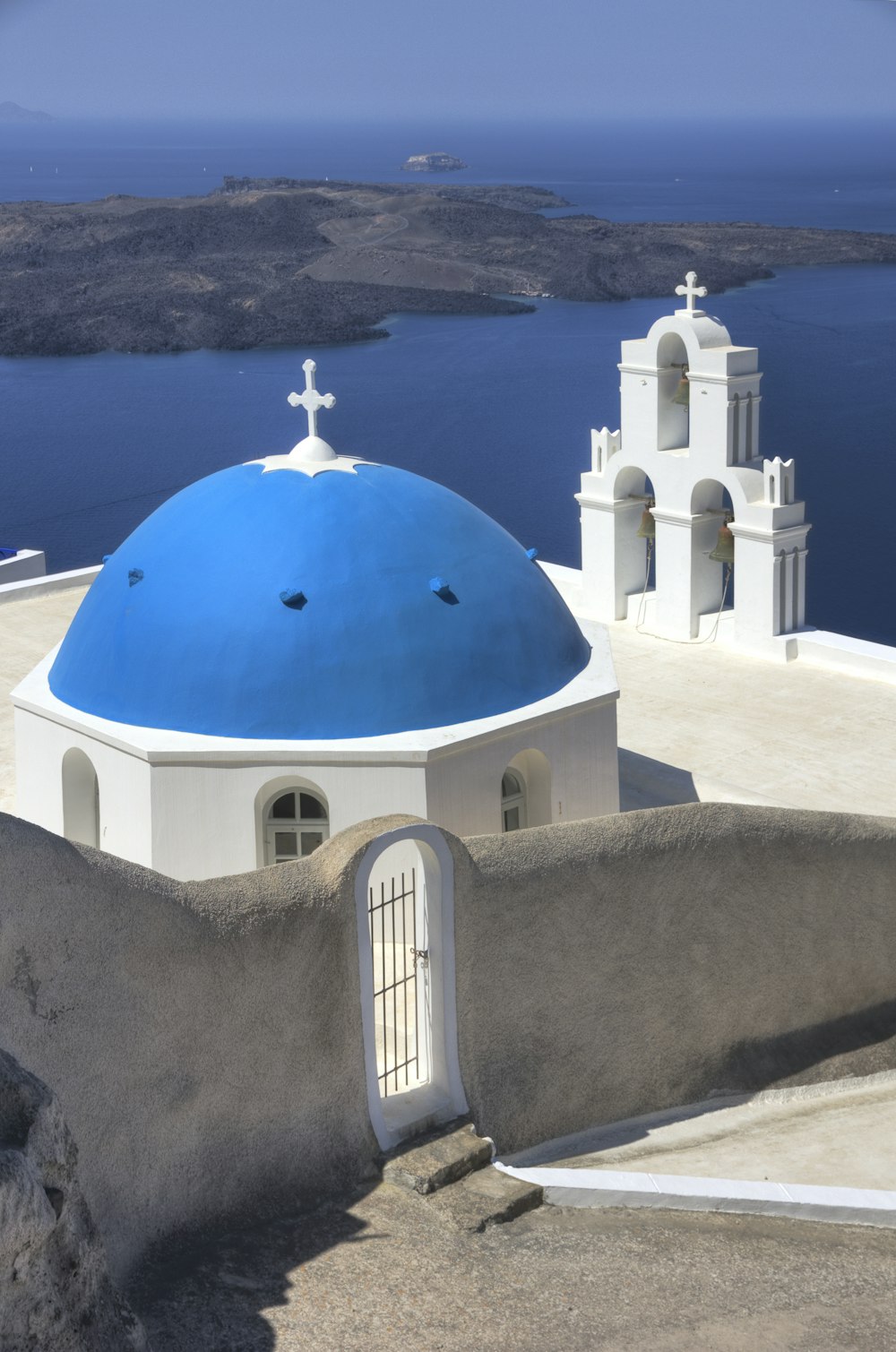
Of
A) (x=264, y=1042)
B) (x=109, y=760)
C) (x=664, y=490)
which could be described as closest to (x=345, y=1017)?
(x=264, y=1042)

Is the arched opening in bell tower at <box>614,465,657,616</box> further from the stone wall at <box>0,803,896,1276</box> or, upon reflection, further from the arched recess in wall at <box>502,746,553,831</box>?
the stone wall at <box>0,803,896,1276</box>

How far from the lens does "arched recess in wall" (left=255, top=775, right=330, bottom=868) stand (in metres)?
12.8

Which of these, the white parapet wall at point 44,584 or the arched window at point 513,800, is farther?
the white parapet wall at point 44,584

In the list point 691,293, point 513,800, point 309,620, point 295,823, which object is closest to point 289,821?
point 295,823

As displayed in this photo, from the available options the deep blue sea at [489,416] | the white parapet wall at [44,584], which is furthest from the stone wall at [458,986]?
the deep blue sea at [489,416]

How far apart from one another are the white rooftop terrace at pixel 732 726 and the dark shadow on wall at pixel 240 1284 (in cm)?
658

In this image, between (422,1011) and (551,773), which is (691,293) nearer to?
(551,773)

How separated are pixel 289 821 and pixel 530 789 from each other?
201 centimetres

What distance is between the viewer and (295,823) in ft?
42.5

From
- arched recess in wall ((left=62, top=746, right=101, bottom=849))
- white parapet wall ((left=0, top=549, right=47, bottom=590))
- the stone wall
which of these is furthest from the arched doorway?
white parapet wall ((left=0, top=549, right=47, bottom=590))

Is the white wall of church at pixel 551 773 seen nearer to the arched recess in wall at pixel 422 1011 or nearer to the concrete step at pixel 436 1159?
the arched recess in wall at pixel 422 1011

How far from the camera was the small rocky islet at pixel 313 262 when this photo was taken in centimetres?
7631

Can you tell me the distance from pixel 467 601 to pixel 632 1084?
3.80 m

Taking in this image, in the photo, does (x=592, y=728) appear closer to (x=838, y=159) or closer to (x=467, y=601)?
(x=467, y=601)
